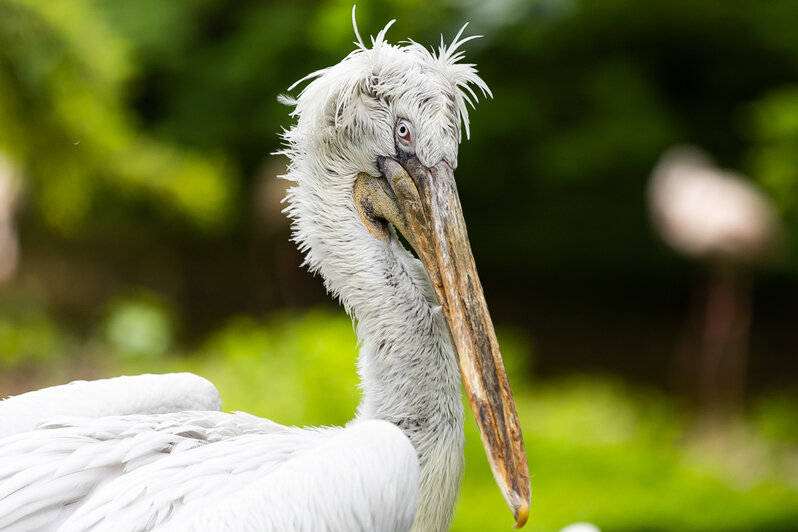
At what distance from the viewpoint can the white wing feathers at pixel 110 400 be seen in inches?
95.8

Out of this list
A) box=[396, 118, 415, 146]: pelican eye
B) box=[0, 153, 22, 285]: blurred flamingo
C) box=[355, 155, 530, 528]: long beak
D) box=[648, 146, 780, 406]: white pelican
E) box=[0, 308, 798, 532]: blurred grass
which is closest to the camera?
box=[355, 155, 530, 528]: long beak

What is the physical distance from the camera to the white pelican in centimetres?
742

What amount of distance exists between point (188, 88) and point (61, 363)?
379cm

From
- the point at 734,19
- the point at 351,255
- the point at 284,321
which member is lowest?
the point at 351,255

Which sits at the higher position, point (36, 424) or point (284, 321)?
point (284, 321)

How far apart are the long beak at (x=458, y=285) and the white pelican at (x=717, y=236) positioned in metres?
5.57

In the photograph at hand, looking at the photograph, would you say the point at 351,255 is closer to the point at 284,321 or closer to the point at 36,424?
the point at 36,424

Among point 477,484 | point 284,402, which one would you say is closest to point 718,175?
point 477,484

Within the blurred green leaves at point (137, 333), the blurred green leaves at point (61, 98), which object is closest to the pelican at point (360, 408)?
the blurred green leaves at point (61, 98)

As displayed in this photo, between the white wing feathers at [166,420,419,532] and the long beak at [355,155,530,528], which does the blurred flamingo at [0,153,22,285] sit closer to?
the long beak at [355,155,530,528]

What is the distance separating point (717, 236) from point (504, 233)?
319 centimetres

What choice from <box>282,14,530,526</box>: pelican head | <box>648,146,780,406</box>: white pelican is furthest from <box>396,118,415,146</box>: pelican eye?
<box>648,146,780,406</box>: white pelican

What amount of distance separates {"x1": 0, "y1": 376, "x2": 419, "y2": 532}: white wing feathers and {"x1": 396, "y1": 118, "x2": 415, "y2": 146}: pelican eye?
736 millimetres

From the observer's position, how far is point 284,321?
8250mm
